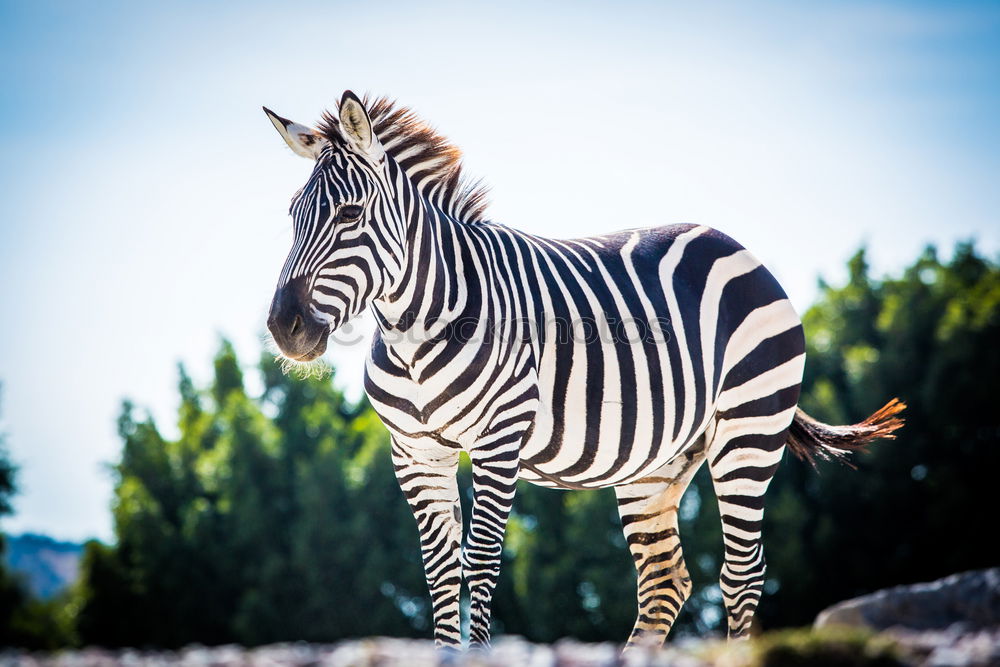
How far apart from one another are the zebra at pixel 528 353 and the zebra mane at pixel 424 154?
0.05ft

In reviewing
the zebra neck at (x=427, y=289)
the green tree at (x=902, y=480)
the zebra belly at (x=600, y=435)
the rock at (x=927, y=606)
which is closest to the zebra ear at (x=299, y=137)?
the zebra neck at (x=427, y=289)

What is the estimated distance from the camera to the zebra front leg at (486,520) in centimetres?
620

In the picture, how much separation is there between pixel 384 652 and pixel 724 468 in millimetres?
4186

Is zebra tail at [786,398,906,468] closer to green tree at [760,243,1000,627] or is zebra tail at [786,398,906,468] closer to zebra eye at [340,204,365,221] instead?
zebra eye at [340,204,365,221]

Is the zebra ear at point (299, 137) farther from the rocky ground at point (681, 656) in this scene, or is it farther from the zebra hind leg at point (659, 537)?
the zebra hind leg at point (659, 537)

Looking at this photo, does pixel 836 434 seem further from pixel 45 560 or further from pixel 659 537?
pixel 45 560

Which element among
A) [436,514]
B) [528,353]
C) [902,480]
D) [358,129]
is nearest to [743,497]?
[528,353]

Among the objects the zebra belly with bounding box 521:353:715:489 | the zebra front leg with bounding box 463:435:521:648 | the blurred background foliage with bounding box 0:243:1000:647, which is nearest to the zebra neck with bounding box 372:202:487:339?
the zebra belly with bounding box 521:353:715:489

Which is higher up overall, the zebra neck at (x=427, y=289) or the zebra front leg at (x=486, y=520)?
the zebra neck at (x=427, y=289)

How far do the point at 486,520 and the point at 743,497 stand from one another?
2400mm

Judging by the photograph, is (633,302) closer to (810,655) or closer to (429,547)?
(429,547)

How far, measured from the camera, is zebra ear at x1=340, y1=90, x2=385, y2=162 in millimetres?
6320

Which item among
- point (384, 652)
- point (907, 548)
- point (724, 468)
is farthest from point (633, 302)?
point (907, 548)

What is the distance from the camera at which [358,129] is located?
21.1 feet
